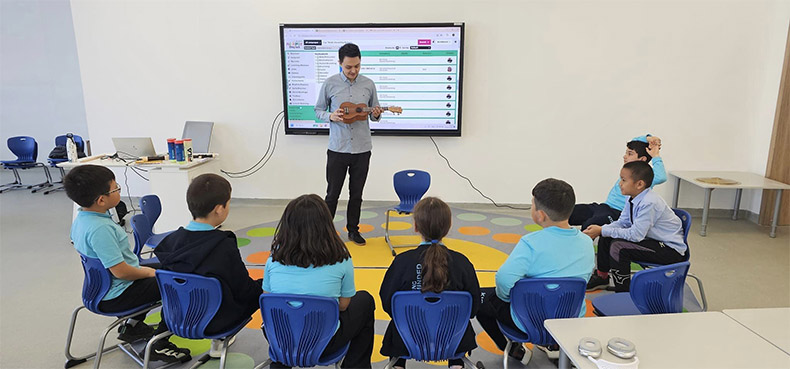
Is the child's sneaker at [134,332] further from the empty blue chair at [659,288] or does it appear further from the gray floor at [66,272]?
the empty blue chair at [659,288]

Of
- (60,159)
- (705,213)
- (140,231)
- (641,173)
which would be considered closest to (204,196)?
(140,231)

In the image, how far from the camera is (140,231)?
120 inches

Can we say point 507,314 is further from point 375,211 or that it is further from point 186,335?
point 375,211

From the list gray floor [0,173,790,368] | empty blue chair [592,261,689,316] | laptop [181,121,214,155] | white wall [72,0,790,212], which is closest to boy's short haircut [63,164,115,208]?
gray floor [0,173,790,368]

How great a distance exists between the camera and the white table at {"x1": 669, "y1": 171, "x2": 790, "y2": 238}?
472cm

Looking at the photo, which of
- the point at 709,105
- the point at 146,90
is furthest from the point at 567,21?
the point at 146,90

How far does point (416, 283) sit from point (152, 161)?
373cm

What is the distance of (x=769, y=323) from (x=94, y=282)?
3003mm

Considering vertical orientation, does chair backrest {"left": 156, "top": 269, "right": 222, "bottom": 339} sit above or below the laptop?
below

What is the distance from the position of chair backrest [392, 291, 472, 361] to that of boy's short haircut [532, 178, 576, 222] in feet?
2.17

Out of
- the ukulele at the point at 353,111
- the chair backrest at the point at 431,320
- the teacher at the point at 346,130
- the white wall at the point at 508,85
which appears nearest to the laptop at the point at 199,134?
the white wall at the point at 508,85

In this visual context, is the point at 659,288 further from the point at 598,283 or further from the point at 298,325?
the point at 298,325

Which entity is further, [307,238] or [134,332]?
[134,332]

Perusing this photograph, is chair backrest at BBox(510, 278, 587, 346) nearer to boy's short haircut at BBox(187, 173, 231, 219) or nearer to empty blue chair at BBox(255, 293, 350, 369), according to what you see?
empty blue chair at BBox(255, 293, 350, 369)
